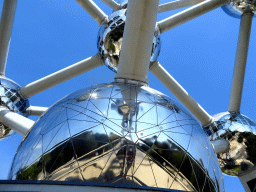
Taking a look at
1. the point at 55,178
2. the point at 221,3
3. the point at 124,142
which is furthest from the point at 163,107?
the point at 221,3

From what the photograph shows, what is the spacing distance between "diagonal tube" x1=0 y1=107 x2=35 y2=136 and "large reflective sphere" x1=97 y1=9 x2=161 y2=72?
4.76 ft

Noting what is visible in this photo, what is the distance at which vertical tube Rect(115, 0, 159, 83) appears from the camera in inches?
137

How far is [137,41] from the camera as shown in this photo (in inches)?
140

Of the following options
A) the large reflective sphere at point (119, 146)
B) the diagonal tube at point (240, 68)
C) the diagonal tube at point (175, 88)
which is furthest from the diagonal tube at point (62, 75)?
the large reflective sphere at point (119, 146)

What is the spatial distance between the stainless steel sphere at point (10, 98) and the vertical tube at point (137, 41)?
2758 mm

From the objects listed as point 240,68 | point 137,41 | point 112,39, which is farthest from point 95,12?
point 240,68

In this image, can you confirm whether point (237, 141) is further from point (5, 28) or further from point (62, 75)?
point (5, 28)

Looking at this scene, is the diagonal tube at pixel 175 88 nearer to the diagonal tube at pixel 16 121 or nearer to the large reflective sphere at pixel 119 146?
the diagonal tube at pixel 16 121

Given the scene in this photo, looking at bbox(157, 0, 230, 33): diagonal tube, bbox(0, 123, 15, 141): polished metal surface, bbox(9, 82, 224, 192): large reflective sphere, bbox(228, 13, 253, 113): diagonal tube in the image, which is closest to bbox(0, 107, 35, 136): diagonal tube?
bbox(0, 123, 15, 141): polished metal surface

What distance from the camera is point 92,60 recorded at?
18.2ft

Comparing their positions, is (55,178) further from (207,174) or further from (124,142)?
(207,174)

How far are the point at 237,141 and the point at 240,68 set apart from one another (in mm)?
1521

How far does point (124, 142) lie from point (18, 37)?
19.5 meters

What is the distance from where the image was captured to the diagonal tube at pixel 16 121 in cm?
465
